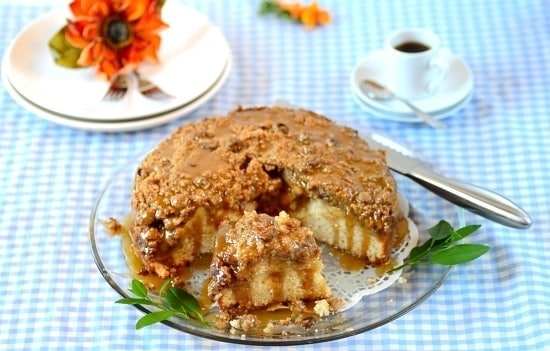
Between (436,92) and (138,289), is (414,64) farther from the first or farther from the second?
(138,289)

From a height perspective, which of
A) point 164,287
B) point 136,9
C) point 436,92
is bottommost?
point 436,92

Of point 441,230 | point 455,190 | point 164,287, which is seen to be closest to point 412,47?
point 455,190

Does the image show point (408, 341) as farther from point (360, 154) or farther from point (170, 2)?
point (170, 2)

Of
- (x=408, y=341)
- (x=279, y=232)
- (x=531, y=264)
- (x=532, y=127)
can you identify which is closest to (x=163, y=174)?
(x=279, y=232)

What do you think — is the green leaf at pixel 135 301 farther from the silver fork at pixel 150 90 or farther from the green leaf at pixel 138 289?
the silver fork at pixel 150 90

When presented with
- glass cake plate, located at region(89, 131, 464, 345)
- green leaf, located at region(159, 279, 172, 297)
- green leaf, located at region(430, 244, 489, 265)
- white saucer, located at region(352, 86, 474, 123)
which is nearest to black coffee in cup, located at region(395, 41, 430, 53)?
white saucer, located at region(352, 86, 474, 123)
